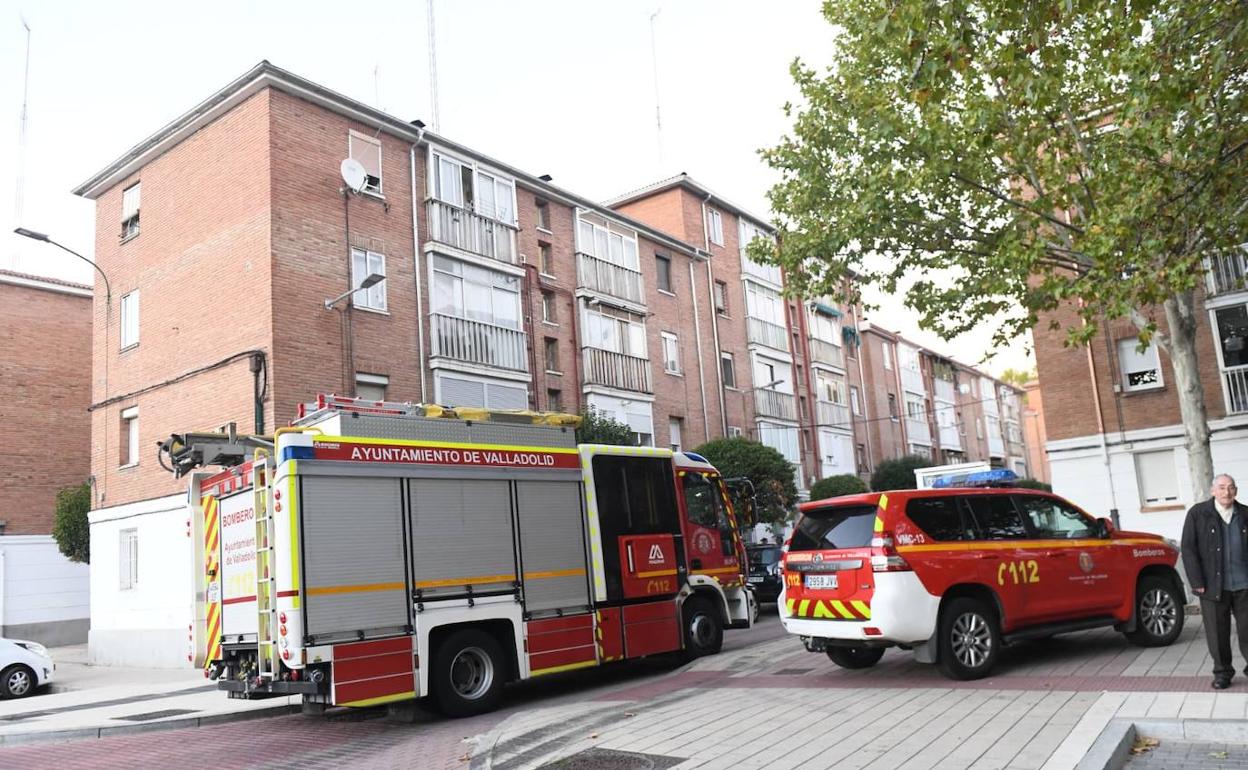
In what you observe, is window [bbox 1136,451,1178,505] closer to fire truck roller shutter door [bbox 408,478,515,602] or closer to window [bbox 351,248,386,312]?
window [bbox 351,248,386,312]

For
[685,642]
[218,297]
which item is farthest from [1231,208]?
[218,297]

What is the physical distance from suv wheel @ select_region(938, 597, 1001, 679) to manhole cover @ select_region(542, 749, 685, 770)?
11.8 ft

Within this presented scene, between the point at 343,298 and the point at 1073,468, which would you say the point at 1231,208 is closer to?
the point at 1073,468

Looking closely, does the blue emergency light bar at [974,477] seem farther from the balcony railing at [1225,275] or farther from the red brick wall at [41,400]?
the red brick wall at [41,400]

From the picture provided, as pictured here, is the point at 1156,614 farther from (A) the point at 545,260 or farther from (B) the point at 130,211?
(B) the point at 130,211

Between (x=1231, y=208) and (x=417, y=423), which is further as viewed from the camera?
(x=1231, y=208)

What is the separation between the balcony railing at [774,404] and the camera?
118 ft

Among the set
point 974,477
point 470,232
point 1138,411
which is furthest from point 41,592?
point 1138,411

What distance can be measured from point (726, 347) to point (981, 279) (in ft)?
59.5

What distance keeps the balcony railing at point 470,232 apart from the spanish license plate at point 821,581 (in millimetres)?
15259

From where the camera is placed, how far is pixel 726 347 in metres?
35.0

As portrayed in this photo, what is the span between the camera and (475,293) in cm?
2367

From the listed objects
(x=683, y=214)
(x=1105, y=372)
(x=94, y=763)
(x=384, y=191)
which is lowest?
(x=94, y=763)

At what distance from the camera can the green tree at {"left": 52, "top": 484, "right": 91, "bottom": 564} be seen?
23578 millimetres
